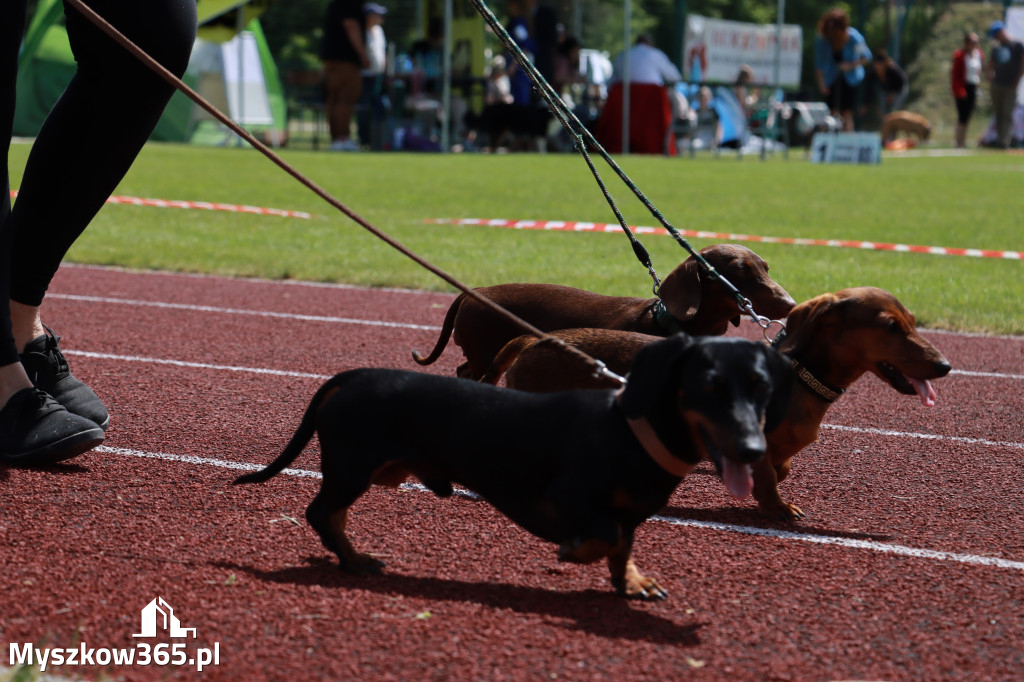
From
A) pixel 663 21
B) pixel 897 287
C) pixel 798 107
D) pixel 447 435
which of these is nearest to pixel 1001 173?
pixel 798 107

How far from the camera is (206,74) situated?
26.8 meters

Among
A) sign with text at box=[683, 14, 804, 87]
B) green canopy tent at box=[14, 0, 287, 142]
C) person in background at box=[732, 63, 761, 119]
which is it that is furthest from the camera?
sign with text at box=[683, 14, 804, 87]

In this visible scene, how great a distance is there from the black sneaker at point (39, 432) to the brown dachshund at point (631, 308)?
4.60 ft

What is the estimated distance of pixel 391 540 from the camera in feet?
11.3

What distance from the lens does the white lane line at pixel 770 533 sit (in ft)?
11.2

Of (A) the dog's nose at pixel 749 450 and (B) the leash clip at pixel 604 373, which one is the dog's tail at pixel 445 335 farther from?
(A) the dog's nose at pixel 749 450

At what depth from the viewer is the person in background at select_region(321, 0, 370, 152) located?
2425 cm

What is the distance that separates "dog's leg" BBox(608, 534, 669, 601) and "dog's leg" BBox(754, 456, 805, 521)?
850 mm

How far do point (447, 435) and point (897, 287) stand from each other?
671 cm

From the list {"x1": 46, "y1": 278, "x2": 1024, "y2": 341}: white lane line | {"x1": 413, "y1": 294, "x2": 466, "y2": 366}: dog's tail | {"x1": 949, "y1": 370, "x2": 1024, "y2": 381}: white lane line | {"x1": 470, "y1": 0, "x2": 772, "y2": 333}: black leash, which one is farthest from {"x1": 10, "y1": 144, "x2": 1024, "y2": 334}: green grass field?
{"x1": 470, "y1": 0, "x2": 772, "y2": 333}: black leash

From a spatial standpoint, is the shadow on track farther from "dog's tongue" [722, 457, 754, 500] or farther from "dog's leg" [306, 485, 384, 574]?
"dog's tongue" [722, 457, 754, 500]

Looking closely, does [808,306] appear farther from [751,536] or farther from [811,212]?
[811,212]

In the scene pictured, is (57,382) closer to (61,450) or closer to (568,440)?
(61,450)

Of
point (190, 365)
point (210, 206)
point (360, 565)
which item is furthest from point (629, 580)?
point (210, 206)
